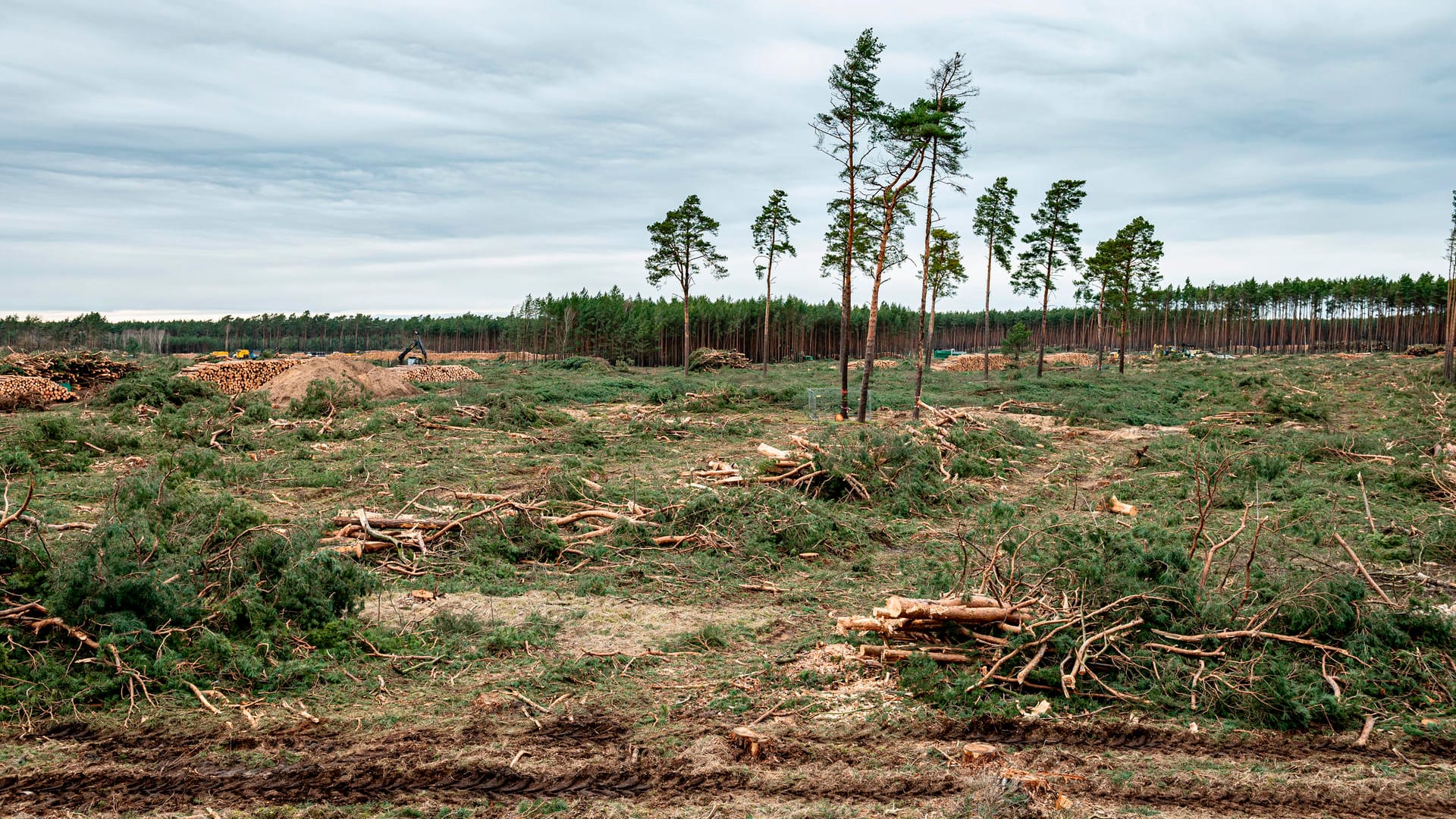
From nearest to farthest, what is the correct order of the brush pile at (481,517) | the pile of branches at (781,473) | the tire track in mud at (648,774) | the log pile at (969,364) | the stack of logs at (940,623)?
1. the tire track in mud at (648,774)
2. the stack of logs at (940,623)
3. the brush pile at (481,517)
4. the pile of branches at (781,473)
5. the log pile at (969,364)

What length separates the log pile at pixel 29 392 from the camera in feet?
78.4

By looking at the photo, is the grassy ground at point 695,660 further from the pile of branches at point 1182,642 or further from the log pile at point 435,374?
the log pile at point 435,374

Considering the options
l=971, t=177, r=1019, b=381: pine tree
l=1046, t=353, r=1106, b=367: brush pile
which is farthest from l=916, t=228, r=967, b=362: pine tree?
l=1046, t=353, r=1106, b=367: brush pile

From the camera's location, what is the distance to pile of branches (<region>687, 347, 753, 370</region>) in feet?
165

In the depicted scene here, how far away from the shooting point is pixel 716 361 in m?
50.8

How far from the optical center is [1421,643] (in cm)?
613

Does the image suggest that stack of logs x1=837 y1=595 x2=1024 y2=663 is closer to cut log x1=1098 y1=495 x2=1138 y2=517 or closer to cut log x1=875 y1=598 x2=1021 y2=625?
cut log x1=875 y1=598 x2=1021 y2=625

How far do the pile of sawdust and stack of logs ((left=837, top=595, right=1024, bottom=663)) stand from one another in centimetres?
1945

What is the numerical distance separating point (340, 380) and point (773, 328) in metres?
53.8

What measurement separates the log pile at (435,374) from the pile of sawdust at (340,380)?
3.39 meters

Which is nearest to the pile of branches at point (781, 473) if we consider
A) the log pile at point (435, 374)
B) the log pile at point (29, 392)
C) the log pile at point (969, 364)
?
the log pile at point (435, 374)

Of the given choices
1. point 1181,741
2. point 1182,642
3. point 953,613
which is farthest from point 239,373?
point 1181,741

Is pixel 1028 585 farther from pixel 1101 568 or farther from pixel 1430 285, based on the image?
pixel 1430 285

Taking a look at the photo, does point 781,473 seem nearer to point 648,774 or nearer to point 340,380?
point 648,774
